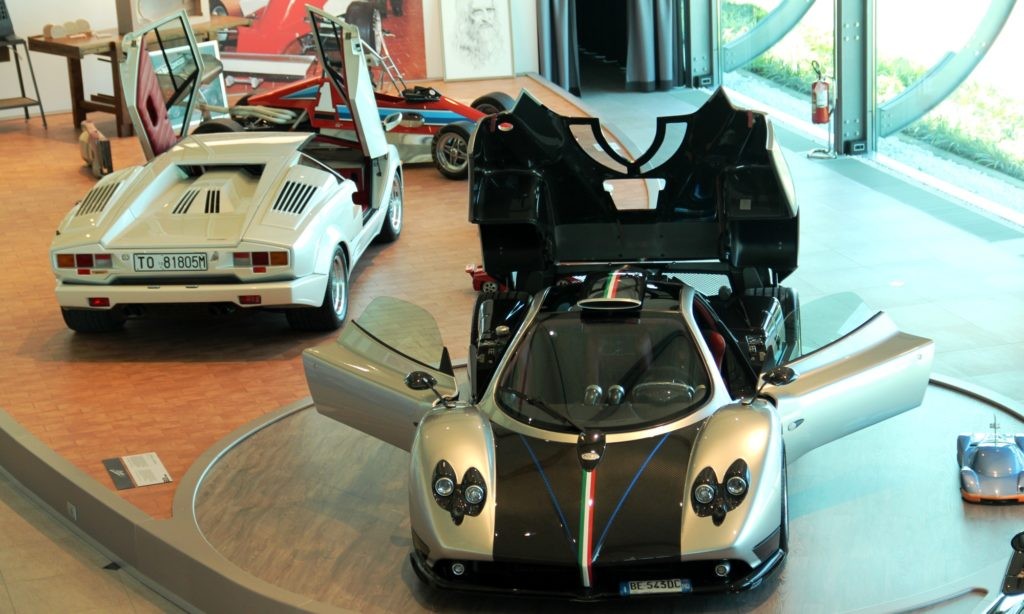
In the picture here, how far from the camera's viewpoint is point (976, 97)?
10.9 meters

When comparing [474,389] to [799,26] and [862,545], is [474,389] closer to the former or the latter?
[862,545]

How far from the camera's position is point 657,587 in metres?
4.38

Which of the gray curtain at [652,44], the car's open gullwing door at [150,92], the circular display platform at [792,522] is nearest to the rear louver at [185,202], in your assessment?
the car's open gullwing door at [150,92]

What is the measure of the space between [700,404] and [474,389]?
50.0 inches

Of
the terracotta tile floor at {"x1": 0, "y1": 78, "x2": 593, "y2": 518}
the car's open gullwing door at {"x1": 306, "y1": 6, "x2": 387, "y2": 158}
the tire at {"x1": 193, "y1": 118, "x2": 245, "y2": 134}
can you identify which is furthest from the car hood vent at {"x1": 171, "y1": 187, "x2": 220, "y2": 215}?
the tire at {"x1": 193, "y1": 118, "x2": 245, "y2": 134}

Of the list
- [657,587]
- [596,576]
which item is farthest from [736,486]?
[596,576]

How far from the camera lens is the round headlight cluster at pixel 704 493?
447cm

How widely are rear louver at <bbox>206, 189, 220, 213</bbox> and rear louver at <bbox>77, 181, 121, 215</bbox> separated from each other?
22.9 inches

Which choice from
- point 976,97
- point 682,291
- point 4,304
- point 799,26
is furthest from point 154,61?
point 682,291

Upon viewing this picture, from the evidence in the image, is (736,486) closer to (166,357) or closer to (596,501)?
(596,501)

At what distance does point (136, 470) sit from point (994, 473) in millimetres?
3685

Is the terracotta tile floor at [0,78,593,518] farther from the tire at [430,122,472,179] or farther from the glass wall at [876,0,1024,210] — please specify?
the glass wall at [876,0,1024,210]

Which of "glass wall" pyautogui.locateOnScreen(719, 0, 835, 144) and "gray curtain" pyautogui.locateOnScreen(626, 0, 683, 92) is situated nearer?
"glass wall" pyautogui.locateOnScreen(719, 0, 835, 144)

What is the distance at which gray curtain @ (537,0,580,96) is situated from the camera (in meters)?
17.4
